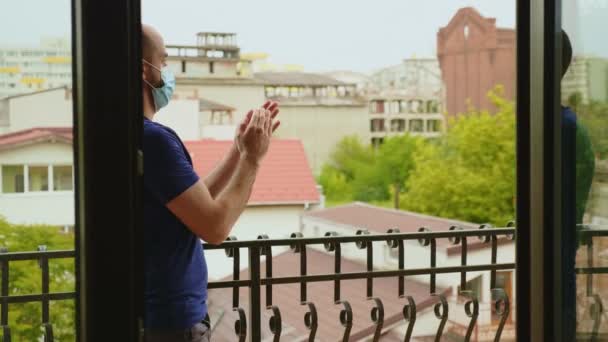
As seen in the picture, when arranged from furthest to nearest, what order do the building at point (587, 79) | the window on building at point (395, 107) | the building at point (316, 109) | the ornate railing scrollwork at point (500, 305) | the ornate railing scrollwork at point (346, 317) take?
the window on building at point (395, 107), the building at point (316, 109), the ornate railing scrollwork at point (346, 317), the ornate railing scrollwork at point (500, 305), the building at point (587, 79)

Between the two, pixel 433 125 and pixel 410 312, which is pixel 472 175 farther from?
pixel 410 312

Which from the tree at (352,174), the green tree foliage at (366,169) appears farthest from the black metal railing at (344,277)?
the tree at (352,174)

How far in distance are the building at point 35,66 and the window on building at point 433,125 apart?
140ft

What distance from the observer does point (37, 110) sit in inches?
38.4

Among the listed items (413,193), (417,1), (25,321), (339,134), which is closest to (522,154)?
(25,321)

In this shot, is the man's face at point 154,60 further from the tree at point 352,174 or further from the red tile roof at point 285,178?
the tree at point 352,174

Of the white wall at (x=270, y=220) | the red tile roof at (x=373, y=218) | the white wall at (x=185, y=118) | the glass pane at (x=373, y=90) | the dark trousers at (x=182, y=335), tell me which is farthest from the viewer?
the glass pane at (x=373, y=90)

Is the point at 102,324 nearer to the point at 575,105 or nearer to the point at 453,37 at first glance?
the point at 575,105

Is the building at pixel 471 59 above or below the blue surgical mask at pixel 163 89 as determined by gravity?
above

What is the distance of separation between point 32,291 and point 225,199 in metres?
0.34

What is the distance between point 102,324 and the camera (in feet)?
3.34

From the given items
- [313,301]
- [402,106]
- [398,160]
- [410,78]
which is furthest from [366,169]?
[313,301]

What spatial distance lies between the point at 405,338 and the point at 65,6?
1539 millimetres

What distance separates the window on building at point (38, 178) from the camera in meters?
0.97
